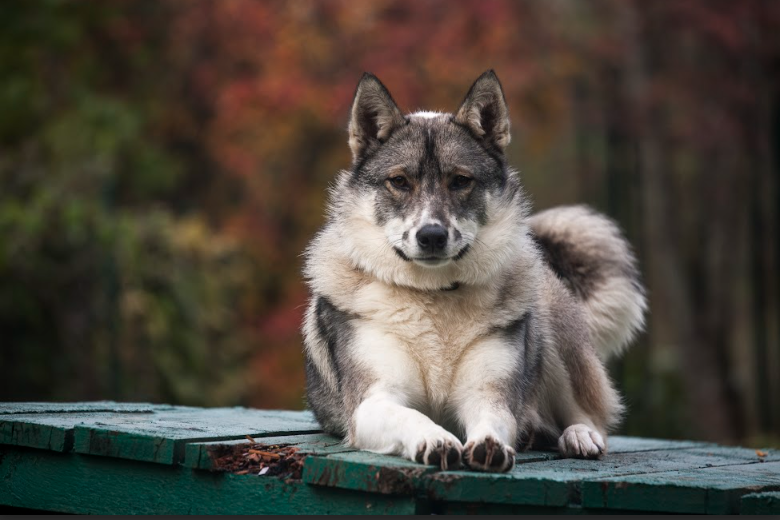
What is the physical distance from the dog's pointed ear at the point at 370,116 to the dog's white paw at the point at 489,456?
1.57 m

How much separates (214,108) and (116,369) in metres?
5.78

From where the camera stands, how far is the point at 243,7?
12117 mm

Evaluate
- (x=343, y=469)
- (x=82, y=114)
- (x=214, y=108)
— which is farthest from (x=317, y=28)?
(x=343, y=469)

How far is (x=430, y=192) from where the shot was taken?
3.98 m

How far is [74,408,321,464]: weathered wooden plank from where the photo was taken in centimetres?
377

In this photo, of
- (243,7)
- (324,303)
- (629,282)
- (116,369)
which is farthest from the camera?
(243,7)

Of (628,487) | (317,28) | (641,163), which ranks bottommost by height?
(628,487)

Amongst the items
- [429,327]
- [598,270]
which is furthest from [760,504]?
[598,270]

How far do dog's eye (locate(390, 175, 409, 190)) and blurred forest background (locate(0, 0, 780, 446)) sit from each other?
518cm

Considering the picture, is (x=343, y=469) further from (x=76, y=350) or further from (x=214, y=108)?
(x=214, y=108)

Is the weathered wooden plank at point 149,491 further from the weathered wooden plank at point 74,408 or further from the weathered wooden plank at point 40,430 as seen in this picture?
the weathered wooden plank at point 74,408

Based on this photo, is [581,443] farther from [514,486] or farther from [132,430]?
[132,430]

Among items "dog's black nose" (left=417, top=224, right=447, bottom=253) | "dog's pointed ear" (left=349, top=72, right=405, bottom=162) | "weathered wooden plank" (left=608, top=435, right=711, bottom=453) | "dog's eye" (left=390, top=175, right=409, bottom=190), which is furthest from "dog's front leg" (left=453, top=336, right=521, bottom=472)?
"weathered wooden plank" (left=608, top=435, right=711, bottom=453)

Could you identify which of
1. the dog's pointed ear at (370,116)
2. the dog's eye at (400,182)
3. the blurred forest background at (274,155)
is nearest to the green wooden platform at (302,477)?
the dog's eye at (400,182)
